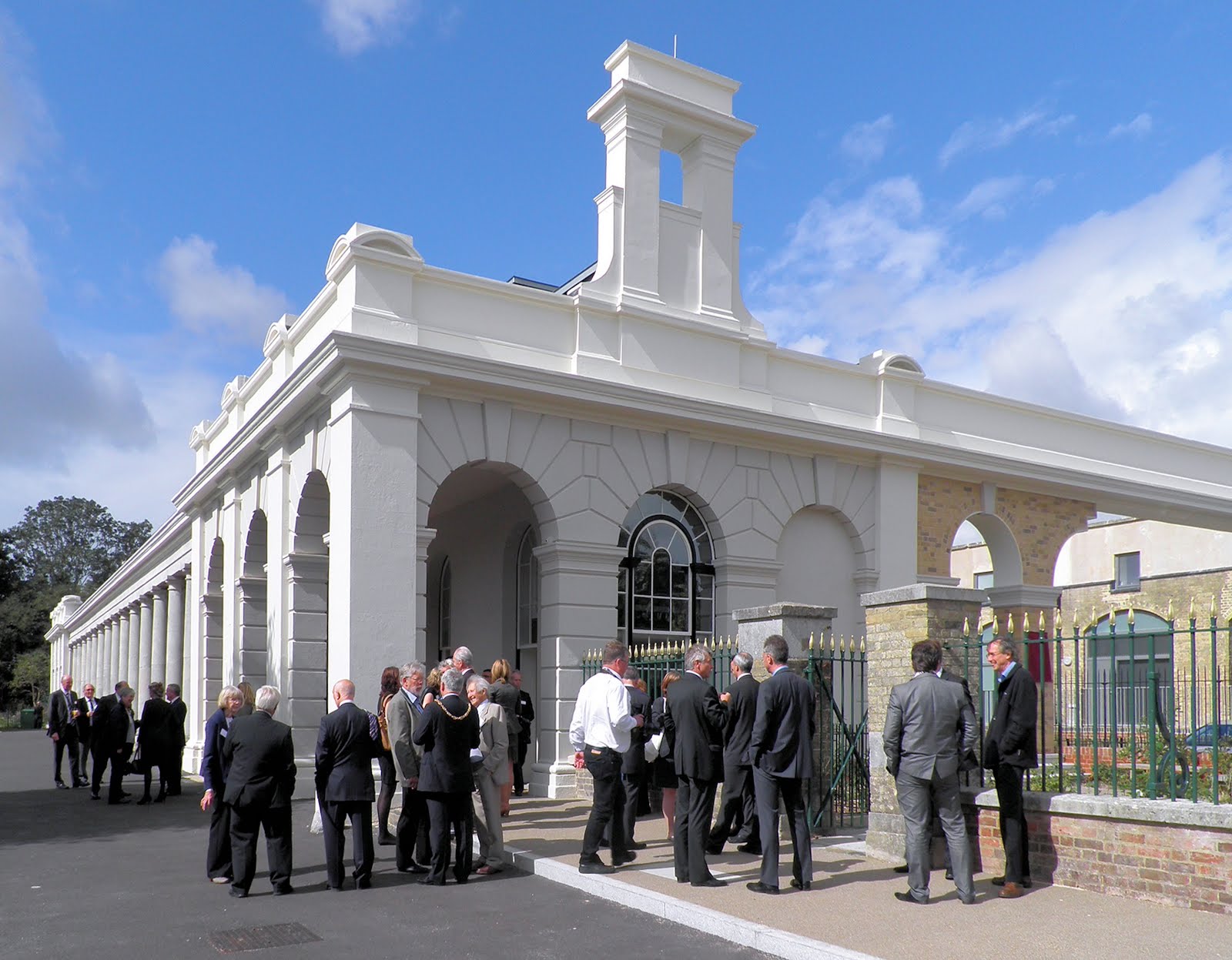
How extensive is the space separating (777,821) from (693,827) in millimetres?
627

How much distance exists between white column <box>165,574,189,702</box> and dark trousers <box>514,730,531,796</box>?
56.6 ft

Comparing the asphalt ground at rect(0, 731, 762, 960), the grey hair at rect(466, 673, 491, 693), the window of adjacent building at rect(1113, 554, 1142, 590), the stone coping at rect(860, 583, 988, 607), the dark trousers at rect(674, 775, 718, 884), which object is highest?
the window of adjacent building at rect(1113, 554, 1142, 590)

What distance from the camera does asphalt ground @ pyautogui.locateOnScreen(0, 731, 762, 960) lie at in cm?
704

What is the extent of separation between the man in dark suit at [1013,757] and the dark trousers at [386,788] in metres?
4.90

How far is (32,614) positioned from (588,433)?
2929 inches

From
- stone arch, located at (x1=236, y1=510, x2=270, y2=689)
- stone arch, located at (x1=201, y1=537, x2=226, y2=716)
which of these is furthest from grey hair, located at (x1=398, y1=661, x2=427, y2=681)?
stone arch, located at (x1=201, y1=537, x2=226, y2=716)

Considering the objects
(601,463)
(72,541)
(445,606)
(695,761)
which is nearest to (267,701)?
(695,761)

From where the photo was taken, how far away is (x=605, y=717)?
29.4 ft

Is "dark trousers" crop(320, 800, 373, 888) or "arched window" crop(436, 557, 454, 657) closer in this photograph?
"dark trousers" crop(320, 800, 373, 888)

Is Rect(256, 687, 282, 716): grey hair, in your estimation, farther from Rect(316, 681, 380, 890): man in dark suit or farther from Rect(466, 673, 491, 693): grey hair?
Rect(466, 673, 491, 693): grey hair

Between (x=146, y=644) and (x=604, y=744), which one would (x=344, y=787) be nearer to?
(x=604, y=744)

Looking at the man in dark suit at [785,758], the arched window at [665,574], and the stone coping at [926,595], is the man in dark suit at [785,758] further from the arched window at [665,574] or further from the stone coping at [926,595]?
the arched window at [665,574]

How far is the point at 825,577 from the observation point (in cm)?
1866

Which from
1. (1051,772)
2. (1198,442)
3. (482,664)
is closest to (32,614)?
(482,664)
